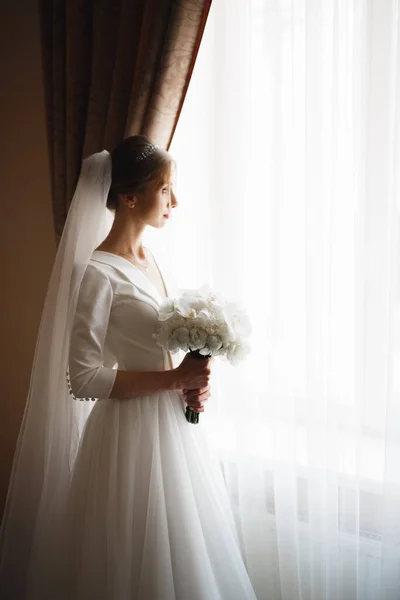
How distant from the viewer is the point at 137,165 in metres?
1.51

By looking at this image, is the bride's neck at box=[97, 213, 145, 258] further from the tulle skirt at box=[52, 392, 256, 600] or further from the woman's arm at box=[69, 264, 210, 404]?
the tulle skirt at box=[52, 392, 256, 600]

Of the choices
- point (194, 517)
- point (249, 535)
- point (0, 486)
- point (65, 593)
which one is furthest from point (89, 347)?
point (0, 486)

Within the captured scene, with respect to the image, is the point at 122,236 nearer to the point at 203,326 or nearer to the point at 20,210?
the point at 203,326

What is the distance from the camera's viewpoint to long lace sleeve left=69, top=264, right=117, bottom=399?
1379 millimetres

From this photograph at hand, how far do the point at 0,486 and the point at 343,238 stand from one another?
2123mm

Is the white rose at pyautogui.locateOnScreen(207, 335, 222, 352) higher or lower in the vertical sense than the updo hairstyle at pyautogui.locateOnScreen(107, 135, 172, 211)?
lower

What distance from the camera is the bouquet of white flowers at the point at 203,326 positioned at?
52.7 inches

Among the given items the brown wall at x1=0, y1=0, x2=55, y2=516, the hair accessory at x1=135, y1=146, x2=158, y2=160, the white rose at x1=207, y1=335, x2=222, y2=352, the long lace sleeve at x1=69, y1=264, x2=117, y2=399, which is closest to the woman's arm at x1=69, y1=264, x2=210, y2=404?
the long lace sleeve at x1=69, y1=264, x2=117, y2=399

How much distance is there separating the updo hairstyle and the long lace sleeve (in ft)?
1.01

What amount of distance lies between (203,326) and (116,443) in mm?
441

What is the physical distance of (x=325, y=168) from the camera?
1.56m

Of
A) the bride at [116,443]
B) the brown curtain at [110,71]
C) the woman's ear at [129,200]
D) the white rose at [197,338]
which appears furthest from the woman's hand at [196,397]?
the brown curtain at [110,71]

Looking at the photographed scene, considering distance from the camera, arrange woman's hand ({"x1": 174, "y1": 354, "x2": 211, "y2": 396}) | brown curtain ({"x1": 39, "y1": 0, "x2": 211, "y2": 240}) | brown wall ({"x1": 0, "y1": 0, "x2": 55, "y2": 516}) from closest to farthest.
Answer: woman's hand ({"x1": 174, "y1": 354, "x2": 211, "y2": 396})
brown curtain ({"x1": 39, "y1": 0, "x2": 211, "y2": 240})
brown wall ({"x1": 0, "y1": 0, "x2": 55, "y2": 516})

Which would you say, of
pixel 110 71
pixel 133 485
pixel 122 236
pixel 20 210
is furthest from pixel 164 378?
pixel 20 210
